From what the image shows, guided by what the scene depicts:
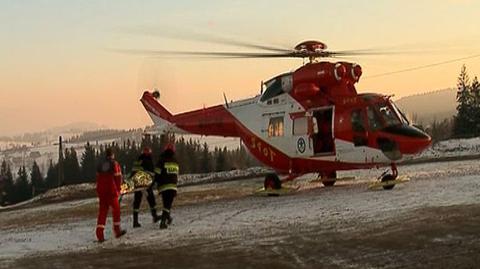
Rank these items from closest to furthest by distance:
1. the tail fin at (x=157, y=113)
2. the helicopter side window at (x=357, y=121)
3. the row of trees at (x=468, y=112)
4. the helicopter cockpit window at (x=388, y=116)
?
the helicopter cockpit window at (x=388, y=116)
the helicopter side window at (x=357, y=121)
the tail fin at (x=157, y=113)
the row of trees at (x=468, y=112)

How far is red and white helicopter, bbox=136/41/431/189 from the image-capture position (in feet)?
58.5

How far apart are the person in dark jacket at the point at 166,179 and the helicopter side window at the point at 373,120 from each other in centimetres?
652

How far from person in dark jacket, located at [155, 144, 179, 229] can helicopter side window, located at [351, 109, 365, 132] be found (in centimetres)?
631

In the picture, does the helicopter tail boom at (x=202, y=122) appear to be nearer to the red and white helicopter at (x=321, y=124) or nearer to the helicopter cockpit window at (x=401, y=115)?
the red and white helicopter at (x=321, y=124)

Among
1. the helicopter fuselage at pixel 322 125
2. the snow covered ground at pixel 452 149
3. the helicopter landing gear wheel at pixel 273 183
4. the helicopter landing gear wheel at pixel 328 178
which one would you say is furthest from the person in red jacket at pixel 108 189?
the snow covered ground at pixel 452 149

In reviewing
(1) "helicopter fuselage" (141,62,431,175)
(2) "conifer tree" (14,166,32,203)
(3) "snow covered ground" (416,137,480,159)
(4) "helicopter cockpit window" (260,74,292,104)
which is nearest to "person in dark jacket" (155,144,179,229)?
(1) "helicopter fuselage" (141,62,431,175)

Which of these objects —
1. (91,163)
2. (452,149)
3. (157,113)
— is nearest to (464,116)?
(452,149)

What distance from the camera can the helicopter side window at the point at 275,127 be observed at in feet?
66.0

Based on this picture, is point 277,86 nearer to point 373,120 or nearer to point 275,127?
point 275,127

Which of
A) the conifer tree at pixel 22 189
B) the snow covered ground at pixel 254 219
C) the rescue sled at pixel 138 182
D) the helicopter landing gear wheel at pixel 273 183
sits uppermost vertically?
the rescue sled at pixel 138 182

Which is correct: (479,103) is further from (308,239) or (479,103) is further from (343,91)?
(308,239)

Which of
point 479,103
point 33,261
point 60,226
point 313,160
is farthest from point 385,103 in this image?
point 479,103

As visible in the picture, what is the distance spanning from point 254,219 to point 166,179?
2.22 metres

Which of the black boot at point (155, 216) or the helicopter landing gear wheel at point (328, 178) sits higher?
the helicopter landing gear wheel at point (328, 178)
